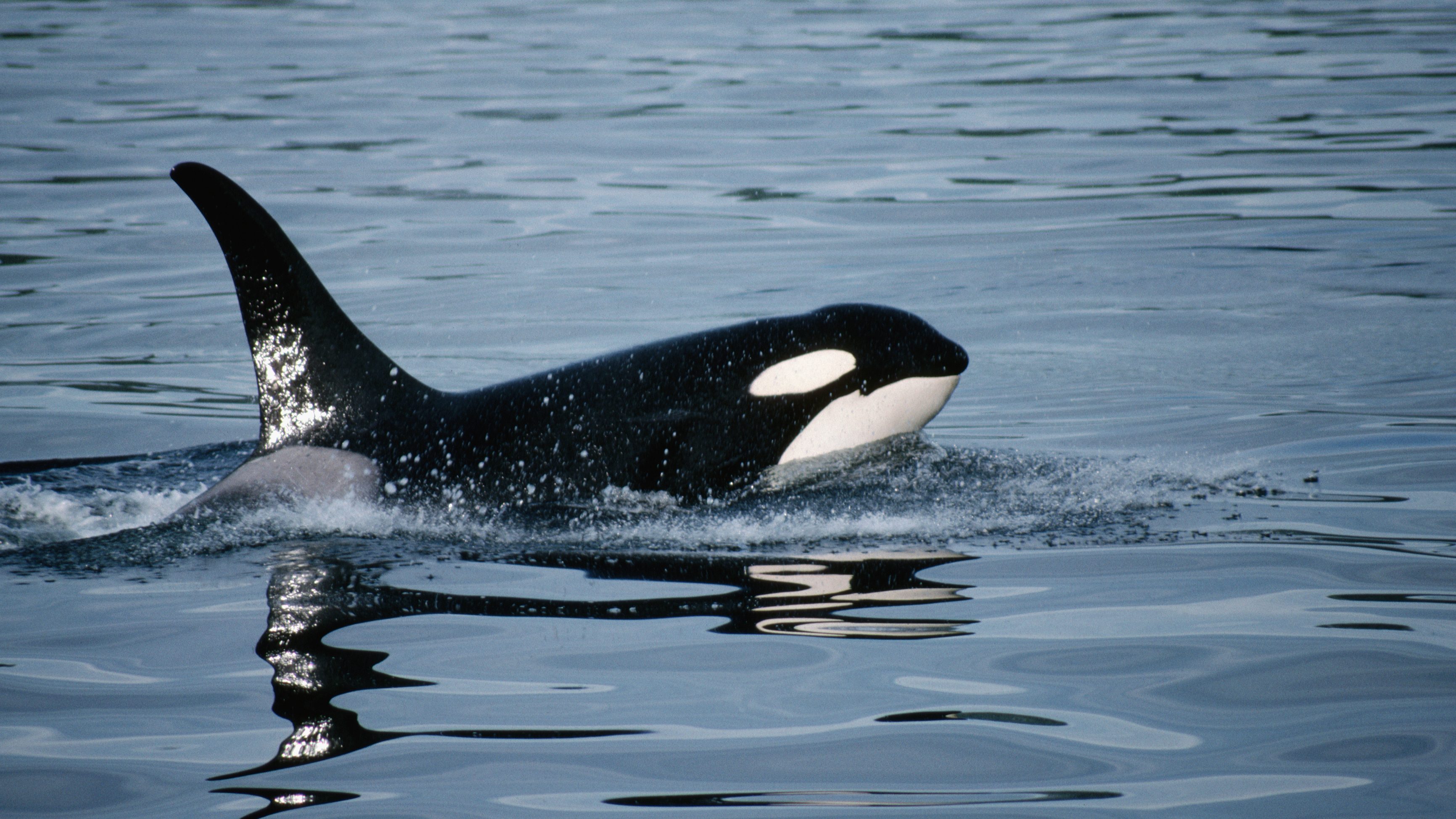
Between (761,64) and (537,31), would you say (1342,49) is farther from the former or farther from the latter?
(537,31)

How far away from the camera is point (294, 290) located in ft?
22.1

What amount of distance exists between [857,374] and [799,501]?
0.82 metres

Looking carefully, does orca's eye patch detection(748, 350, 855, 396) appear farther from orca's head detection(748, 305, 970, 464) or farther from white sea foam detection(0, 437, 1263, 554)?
white sea foam detection(0, 437, 1263, 554)

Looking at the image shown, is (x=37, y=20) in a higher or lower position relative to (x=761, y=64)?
higher

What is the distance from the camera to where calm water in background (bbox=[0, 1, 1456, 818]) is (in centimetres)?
425

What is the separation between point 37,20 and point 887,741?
37.6 metres

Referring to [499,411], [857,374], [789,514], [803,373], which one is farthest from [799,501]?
[499,411]

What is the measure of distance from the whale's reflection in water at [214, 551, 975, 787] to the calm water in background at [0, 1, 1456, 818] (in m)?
0.02

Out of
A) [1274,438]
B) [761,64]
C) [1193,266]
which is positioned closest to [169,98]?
[761,64]

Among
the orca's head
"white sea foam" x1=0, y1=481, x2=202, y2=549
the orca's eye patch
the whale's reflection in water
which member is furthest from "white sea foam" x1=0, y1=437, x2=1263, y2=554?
the orca's eye patch

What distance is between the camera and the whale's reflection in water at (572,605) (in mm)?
4453

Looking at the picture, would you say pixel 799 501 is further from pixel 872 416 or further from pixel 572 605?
pixel 572 605

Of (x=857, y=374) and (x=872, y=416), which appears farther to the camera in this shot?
(x=872, y=416)

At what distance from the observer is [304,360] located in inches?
267
